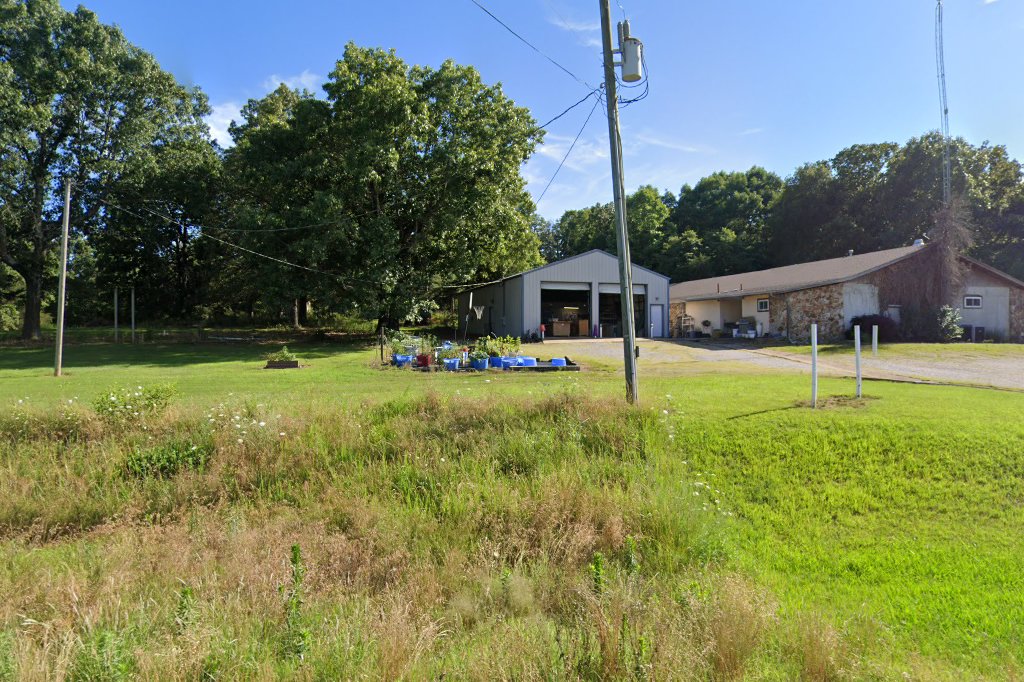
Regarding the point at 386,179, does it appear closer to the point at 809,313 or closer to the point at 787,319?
the point at 787,319

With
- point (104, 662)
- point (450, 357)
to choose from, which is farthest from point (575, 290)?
point (104, 662)

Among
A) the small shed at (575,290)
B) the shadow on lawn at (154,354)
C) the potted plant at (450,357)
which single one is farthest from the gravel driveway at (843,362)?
the shadow on lawn at (154,354)

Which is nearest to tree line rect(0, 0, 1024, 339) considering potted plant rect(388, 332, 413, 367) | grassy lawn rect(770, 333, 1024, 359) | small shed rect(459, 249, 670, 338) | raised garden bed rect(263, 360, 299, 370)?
small shed rect(459, 249, 670, 338)

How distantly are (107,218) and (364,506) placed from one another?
35292mm

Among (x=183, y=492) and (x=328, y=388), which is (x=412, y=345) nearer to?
(x=328, y=388)

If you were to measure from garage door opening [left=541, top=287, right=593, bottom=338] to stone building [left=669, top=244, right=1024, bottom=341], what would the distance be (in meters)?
8.21

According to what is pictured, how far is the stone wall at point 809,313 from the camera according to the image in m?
25.3

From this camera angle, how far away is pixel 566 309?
37688 millimetres

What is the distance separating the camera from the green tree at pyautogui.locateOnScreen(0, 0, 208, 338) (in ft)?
84.1

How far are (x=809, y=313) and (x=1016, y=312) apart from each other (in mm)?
11849

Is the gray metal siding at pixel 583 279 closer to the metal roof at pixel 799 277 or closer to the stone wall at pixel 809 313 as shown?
the metal roof at pixel 799 277

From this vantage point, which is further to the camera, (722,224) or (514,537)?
(722,224)

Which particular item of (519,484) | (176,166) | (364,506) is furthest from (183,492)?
(176,166)

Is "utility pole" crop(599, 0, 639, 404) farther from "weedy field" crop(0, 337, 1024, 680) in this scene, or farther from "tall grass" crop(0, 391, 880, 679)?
"tall grass" crop(0, 391, 880, 679)
